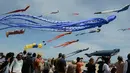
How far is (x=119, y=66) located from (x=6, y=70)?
15.8 feet

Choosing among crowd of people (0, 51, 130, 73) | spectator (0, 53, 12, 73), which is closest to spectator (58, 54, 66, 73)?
crowd of people (0, 51, 130, 73)

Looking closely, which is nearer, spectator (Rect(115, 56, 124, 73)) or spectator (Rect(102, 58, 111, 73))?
spectator (Rect(102, 58, 111, 73))

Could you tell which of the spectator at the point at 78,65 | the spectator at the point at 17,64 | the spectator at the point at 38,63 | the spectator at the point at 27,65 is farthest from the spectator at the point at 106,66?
the spectator at the point at 38,63

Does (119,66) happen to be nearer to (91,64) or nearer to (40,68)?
(91,64)

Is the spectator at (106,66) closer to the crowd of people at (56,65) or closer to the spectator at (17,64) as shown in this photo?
the crowd of people at (56,65)

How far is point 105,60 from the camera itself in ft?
36.8

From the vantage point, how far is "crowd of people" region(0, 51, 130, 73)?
10.6 metres

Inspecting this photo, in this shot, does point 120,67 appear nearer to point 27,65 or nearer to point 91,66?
point 91,66

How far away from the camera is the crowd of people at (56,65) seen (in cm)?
1057

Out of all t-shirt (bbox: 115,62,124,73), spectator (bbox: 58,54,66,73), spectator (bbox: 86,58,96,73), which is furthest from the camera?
spectator (bbox: 86,58,96,73)

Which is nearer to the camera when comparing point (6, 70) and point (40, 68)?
point (6, 70)

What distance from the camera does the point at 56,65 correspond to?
1162 centimetres

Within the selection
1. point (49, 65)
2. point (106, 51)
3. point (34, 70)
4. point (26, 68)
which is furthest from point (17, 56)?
point (106, 51)

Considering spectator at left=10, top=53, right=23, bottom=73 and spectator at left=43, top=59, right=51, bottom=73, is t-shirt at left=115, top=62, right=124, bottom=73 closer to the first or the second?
spectator at left=10, top=53, right=23, bottom=73
